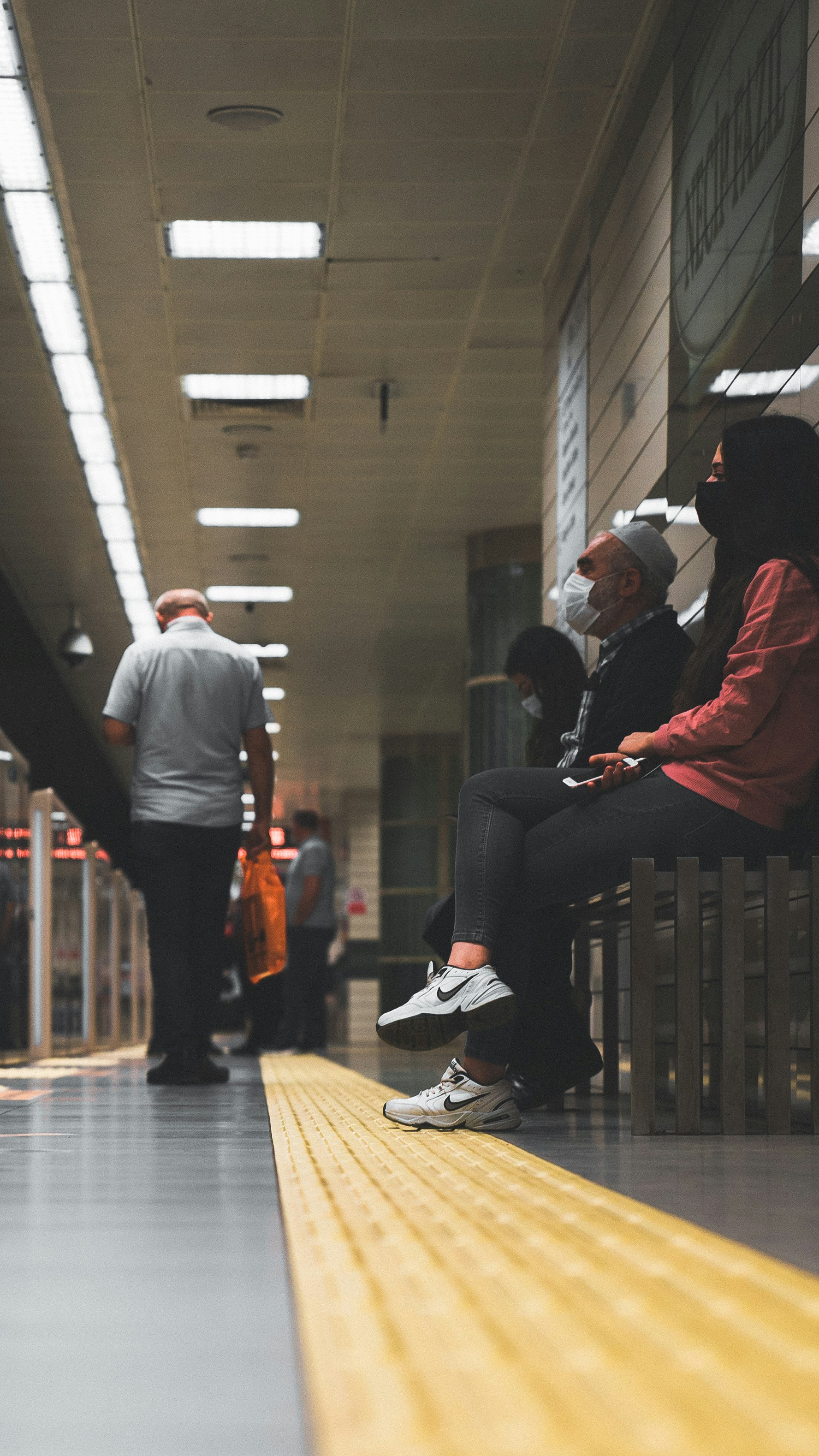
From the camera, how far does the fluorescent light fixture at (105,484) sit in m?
10.9

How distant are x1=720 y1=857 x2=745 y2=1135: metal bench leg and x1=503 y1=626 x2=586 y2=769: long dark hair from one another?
4.17 ft

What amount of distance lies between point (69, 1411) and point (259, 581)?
1357cm

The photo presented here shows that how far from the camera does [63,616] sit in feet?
50.4

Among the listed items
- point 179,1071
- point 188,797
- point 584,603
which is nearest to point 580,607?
point 584,603

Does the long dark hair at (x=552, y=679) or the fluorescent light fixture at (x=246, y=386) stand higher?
the fluorescent light fixture at (x=246, y=386)

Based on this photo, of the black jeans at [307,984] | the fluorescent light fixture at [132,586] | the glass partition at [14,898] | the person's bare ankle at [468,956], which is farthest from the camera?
the fluorescent light fixture at [132,586]

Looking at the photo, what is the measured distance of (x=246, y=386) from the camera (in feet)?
31.6

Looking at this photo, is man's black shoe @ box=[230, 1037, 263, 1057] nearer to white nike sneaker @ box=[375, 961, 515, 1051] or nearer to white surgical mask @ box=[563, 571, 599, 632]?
white surgical mask @ box=[563, 571, 599, 632]

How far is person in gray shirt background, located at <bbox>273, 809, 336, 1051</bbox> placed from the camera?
11.4 m

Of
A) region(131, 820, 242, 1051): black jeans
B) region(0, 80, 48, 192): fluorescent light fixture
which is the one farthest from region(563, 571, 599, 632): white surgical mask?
region(0, 80, 48, 192): fluorescent light fixture

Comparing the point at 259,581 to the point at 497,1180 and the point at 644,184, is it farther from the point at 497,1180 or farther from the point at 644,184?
the point at 497,1180

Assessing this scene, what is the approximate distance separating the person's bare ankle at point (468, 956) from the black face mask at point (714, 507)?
3.35 feet

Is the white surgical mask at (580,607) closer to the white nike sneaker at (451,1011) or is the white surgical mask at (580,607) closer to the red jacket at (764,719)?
the red jacket at (764,719)

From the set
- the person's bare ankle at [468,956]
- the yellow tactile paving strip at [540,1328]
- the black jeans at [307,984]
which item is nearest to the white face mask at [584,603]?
the person's bare ankle at [468,956]
